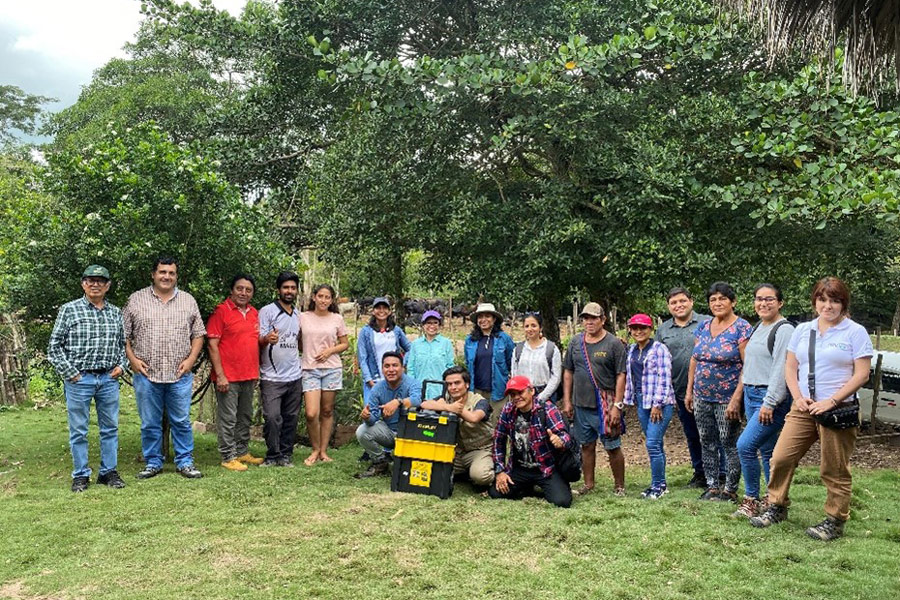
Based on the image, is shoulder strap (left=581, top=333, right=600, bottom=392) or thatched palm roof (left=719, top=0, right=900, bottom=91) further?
shoulder strap (left=581, top=333, right=600, bottom=392)

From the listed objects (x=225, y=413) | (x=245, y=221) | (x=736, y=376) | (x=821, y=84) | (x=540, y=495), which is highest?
(x=821, y=84)

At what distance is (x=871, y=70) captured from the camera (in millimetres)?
4781

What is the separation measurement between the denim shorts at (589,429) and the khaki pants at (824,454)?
1.22m

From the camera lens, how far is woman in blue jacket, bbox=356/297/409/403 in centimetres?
659

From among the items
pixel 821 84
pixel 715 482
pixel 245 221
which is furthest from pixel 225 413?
pixel 821 84

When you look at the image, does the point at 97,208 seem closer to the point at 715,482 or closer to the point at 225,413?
the point at 225,413

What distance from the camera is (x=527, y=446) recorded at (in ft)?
17.7

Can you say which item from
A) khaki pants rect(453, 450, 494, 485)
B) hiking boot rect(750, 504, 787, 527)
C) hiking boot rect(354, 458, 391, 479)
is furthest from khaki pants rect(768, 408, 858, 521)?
hiking boot rect(354, 458, 391, 479)

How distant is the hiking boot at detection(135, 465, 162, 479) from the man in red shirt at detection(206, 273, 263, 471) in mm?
595

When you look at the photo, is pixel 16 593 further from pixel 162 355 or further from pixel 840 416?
pixel 840 416

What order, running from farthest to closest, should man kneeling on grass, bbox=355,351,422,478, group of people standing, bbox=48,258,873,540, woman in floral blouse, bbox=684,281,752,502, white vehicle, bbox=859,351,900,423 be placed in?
white vehicle, bbox=859,351,900,423 < man kneeling on grass, bbox=355,351,422,478 < woman in floral blouse, bbox=684,281,752,502 < group of people standing, bbox=48,258,873,540

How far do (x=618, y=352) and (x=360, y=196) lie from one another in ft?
12.9

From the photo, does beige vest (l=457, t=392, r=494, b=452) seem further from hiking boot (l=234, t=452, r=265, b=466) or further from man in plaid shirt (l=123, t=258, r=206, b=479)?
man in plaid shirt (l=123, t=258, r=206, b=479)

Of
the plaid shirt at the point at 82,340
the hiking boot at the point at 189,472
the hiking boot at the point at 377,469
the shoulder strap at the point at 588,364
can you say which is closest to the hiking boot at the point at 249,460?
the hiking boot at the point at 189,472
